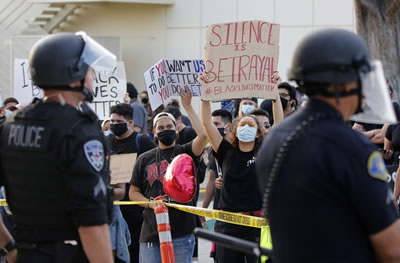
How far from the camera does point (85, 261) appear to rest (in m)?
4.24

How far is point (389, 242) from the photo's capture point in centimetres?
337

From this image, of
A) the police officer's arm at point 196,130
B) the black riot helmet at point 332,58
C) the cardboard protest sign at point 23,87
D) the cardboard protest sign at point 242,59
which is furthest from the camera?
the cardboard protest sign at point 23,87

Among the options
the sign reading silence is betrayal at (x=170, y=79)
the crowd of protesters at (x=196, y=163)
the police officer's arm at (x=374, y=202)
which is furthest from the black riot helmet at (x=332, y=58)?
the sign reading silence is betrayal at (x=170, y=79)

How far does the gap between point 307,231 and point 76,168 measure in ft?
4.00

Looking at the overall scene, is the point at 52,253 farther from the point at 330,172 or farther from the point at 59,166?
the point at 330,172

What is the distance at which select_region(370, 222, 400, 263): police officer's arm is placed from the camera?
336cm

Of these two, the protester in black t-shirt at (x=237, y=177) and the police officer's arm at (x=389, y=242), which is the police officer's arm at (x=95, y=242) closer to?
the police officer's arm at (x=389, y=242)

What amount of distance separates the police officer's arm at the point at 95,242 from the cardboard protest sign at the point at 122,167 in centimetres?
333

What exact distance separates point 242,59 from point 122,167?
1.65 m

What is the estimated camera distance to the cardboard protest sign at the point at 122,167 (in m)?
7.54

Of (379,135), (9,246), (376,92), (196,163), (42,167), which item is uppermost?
(376,92)

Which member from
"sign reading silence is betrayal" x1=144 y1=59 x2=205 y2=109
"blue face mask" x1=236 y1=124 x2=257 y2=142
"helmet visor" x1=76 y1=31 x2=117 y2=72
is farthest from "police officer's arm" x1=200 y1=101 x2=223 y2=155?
"helmet visor" x1=76 y1=31 x2=117 y2=72

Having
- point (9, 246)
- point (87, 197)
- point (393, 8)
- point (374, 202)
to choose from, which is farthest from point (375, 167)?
point (393, 8)

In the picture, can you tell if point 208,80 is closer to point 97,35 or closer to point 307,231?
point 307,231
